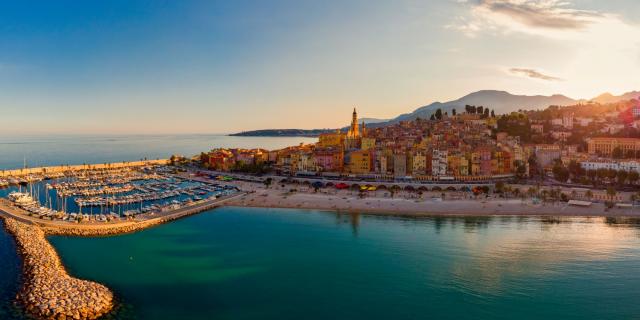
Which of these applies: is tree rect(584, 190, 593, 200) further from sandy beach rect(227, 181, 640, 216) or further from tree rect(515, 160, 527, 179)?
Result: tree rect(515, 160, 527, 179)

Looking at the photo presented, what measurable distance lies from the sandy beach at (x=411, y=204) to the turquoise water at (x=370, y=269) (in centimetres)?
253

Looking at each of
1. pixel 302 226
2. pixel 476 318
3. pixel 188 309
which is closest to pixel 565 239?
pixel 476 318

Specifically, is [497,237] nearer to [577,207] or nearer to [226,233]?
[577,207]

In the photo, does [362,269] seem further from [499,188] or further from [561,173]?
[561,173]

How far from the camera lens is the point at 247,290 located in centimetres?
2012

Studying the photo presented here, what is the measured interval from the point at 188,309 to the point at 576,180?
44.4 metres

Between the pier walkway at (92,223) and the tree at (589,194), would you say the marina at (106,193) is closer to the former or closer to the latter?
the pier walkway at (92,223)

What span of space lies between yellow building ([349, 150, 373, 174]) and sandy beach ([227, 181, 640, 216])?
11178 millimetres

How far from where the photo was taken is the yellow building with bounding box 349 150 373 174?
56406 millimetres

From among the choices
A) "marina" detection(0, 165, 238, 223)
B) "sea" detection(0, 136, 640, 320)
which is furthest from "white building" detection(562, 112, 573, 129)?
"marina" detection(0, 165, 238, 223)

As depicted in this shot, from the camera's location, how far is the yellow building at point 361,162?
56.4 m

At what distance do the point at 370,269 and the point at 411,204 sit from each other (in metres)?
16.5

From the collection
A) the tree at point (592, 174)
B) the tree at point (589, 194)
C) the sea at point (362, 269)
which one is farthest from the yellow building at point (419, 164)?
the sea at point (362, 269)

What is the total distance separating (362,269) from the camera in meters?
23.0
